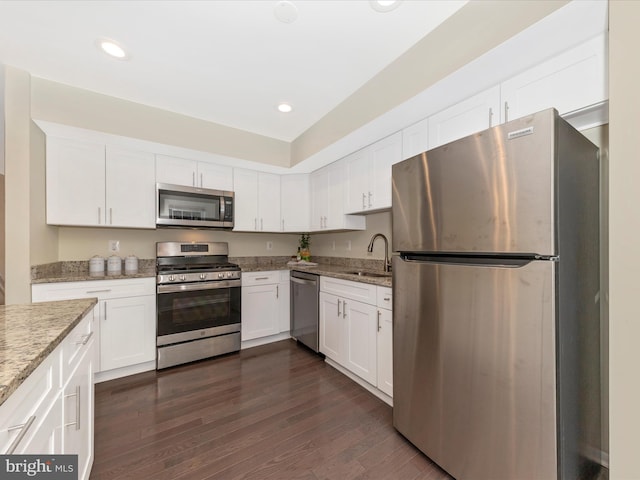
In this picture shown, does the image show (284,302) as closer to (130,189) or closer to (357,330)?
(357,330)

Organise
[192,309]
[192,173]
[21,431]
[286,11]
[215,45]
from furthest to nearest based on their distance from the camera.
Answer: [192,173]
[192,309]
[215,45]
[286,11]
[21,431]

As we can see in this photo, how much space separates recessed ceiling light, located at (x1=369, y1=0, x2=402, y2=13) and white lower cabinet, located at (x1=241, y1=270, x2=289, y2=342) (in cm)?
266

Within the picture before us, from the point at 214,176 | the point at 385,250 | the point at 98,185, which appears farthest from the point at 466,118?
the point at 98,185

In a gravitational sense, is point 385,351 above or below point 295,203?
below

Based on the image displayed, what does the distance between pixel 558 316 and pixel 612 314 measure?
0.50 feet

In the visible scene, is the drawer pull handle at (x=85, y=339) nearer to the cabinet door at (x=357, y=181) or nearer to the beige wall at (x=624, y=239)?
the beige wall at (x=624, y=239)

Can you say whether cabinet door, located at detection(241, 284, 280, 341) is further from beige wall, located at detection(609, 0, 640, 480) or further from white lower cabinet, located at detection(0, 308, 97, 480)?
beige wall, located at detection(609, 0, 640, 480)

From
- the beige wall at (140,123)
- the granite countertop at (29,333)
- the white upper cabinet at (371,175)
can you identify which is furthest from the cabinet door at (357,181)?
the granite countertop at (29,333)

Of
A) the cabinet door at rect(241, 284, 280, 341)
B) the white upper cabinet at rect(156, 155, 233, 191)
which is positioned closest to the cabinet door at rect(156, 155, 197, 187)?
the white upper cabinet at rect(156, 155, 233, 191)

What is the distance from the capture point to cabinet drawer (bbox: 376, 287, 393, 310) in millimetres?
2064

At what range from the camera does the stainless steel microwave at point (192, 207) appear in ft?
9.55

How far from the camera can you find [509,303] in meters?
1.20

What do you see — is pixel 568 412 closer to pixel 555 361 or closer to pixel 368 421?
pixel 555 361

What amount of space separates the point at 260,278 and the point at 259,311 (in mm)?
395
